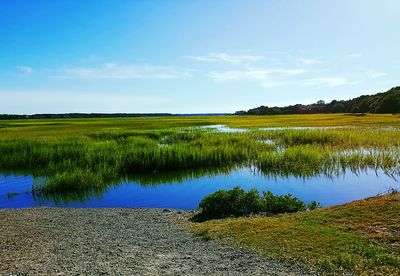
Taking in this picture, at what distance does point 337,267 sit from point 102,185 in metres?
16.1

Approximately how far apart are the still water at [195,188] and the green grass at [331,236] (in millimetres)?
5317

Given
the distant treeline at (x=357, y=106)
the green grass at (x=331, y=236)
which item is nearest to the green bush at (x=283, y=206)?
the green grass at (x=331, y=236)

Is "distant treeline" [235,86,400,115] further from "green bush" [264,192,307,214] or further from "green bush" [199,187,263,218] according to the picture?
"green bush" [199,187,263,218]

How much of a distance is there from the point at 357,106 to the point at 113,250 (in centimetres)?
11725

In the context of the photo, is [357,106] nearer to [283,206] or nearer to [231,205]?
[283,206]

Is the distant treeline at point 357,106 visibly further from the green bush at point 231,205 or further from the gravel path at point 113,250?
the gravel path at point 113,250

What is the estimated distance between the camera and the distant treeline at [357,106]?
304ft

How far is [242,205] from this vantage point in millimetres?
12906

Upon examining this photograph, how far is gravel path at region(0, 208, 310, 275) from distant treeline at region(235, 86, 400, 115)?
9521 cm

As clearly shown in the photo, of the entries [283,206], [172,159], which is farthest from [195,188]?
[283,206]

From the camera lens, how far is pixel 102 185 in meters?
20.7

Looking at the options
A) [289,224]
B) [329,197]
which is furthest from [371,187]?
[289,224]

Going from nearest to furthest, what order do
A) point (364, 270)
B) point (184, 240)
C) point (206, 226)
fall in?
1. point (364, 270)
2. point (184, 240)
3. point (206, 226)

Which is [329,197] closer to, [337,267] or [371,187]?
[371,187]
